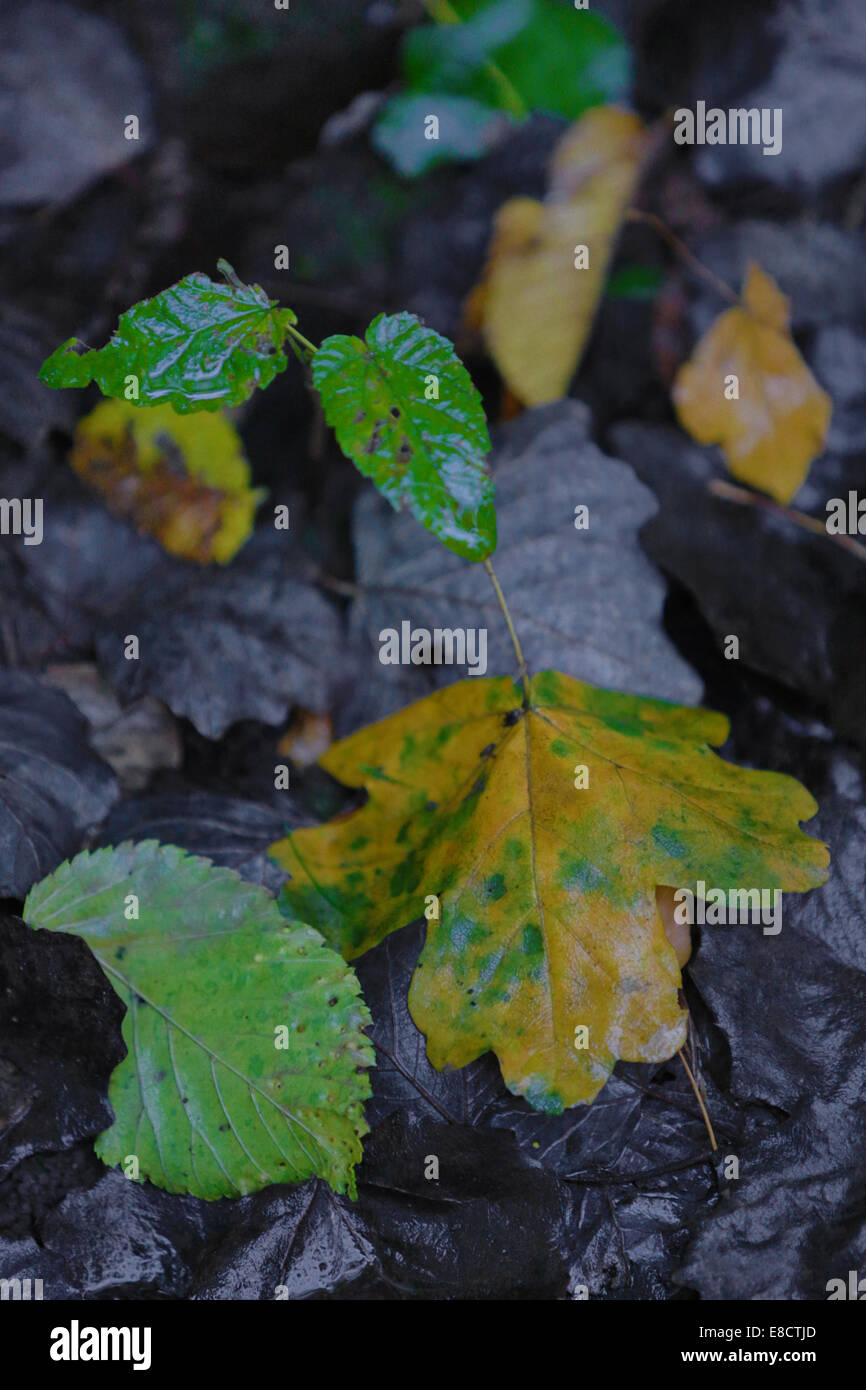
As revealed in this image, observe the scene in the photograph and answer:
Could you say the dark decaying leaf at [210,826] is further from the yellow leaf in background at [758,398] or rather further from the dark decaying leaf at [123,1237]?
the yellow leaf in background at [758,398]

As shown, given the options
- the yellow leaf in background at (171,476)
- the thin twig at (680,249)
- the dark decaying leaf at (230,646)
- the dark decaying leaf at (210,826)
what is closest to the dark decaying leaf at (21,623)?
the dark decaying leaf at (230,646)

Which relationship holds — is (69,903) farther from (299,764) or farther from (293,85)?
(293,85)

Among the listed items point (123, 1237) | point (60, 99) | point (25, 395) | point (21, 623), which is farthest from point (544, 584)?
point (60, 99)

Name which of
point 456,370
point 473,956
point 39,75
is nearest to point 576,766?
point 473,956

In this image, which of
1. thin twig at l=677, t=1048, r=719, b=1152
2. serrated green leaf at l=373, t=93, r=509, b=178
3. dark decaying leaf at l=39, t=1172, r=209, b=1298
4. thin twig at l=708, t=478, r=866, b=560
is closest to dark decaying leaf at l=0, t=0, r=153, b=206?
serrated green leaf at l=373, t=93, r=509, b=178

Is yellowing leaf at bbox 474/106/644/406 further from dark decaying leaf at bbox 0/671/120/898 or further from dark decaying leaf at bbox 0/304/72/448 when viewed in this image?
dark decaying leaf at bbox 0/671/120/898
